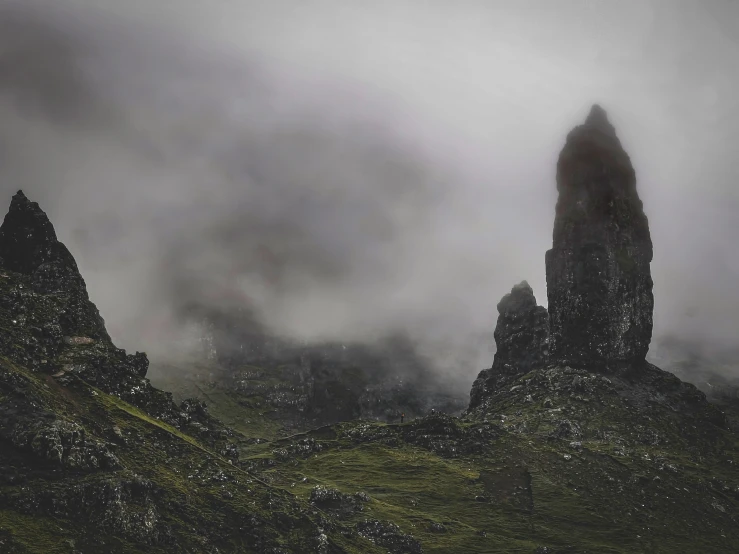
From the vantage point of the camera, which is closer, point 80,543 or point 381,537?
point 80,543

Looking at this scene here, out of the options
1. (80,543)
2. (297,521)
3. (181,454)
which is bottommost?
(80,543)

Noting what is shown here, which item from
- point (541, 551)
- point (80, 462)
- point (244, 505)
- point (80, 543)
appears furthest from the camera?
point (541, 551)

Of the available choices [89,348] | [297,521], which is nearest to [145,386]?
[89,348]

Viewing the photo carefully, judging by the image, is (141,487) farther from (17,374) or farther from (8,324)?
(8,324)

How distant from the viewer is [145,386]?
192125 millimetres

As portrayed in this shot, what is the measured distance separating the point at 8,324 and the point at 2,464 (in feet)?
189

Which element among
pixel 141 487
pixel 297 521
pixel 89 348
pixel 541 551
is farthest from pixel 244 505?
pixel 541 551

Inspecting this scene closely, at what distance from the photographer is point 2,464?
11981 cm

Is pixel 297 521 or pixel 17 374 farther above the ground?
pixel 17 374

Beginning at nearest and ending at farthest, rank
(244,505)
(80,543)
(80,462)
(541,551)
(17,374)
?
(80,543) < (80,462) < (17,374) < (244,505) < (541,551)

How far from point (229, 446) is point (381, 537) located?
5846cm

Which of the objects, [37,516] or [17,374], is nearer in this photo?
[37,516]

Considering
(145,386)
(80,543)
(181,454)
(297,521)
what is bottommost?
(80,543)

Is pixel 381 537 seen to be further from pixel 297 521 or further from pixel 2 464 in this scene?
pixel 2 464
